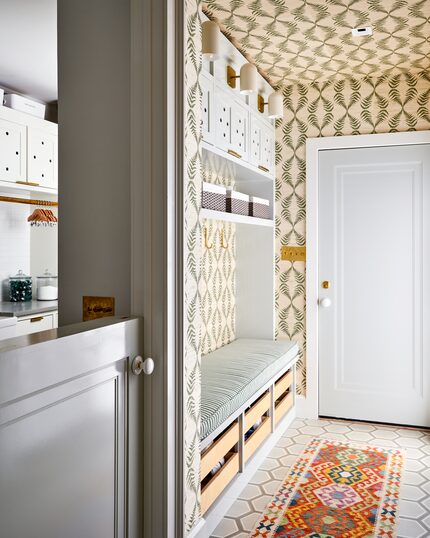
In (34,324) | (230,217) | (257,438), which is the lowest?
(257,438)

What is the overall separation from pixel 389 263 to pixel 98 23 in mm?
2871

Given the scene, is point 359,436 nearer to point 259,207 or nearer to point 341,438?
point 341,438

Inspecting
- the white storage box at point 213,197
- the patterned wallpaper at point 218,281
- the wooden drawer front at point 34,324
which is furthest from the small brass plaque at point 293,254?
the wooden drawer front at point 34,324

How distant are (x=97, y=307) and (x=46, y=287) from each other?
3081 mm

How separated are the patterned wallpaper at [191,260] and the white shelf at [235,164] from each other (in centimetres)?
73

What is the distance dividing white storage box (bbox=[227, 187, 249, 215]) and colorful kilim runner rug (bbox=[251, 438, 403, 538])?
5.19 ft

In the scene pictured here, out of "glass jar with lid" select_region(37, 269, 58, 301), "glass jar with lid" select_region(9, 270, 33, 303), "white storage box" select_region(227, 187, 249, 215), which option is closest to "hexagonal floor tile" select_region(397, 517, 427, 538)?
"white storage box" select_region(227, 187, 249, 215)

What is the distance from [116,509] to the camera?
63.8 inches

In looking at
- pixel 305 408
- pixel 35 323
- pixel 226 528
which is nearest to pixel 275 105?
pixel 305 408

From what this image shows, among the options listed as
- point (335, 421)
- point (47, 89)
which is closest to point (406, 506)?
point (335, 421)

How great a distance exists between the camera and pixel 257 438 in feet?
10.1

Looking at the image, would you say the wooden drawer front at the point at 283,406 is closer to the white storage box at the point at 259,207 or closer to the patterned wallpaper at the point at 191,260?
the white storage box at the point at 259,207

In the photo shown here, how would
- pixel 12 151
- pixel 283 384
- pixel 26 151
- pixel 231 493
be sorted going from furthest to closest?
1. pixel 26 151
2. pixel 12 151
3. pixel 283 384
4. pixel 231 493

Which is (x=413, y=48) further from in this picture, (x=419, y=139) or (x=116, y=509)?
(x=116, y=509)
